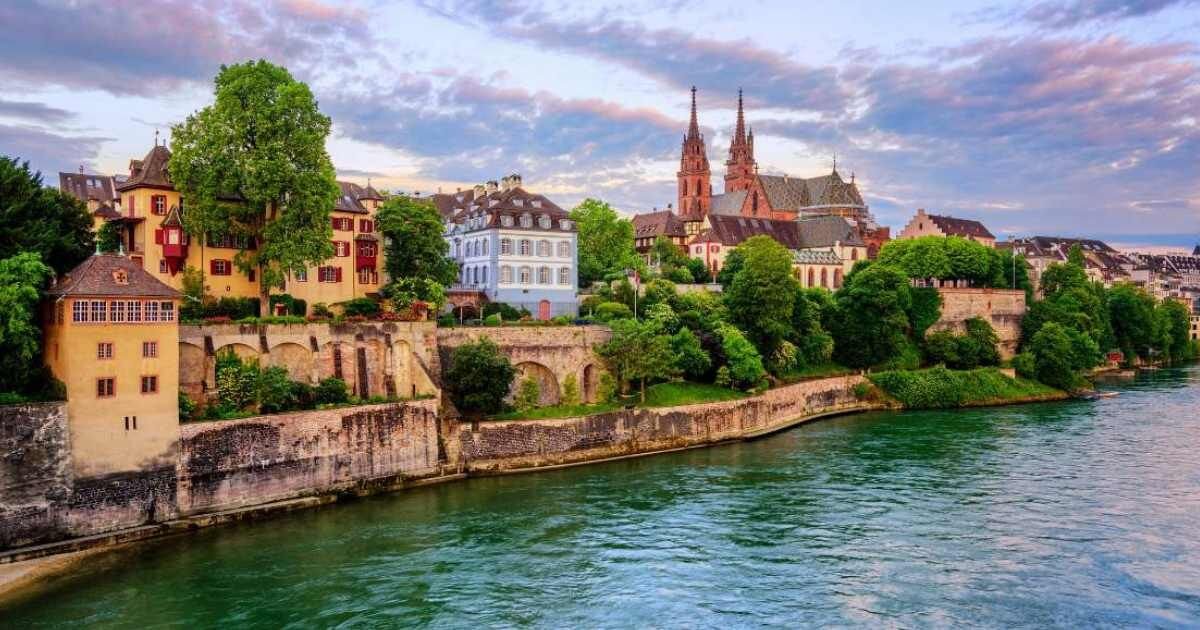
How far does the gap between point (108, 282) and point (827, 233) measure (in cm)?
7718

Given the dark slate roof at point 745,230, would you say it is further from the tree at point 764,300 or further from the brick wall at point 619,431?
the brick wall at point 619,431

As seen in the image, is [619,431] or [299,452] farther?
[619,431]

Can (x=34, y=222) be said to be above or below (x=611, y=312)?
above

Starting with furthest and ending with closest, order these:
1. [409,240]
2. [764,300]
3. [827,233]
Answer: [827,233] < [764,300] < [409,240]

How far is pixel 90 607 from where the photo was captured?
24656 millimetres

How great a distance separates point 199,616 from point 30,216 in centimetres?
1891

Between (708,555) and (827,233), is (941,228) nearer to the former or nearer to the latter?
(827,233)

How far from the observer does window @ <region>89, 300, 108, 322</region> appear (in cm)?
3079

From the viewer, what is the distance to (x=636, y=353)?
48.0m

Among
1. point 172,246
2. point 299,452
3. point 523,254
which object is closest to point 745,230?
point 523,254

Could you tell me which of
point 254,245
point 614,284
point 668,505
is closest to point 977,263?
point 614,284

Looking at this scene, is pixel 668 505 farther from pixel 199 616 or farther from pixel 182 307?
pixel 182 307

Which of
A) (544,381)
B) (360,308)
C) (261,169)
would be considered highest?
(261,169)

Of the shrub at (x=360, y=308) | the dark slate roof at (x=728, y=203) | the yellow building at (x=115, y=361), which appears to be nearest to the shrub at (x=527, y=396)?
the shrub at (x=360, y=308)
